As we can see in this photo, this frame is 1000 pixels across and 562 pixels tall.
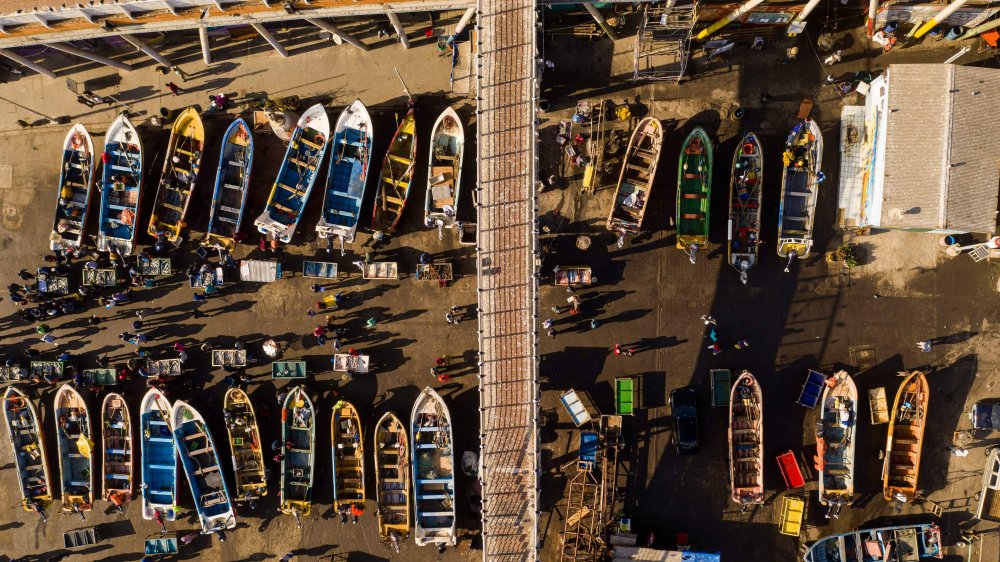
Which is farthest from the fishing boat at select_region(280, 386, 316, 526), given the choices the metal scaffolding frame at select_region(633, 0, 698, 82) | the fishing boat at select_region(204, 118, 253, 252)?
the metal scaffolding frame at select_region(633, 0, 698, 82)

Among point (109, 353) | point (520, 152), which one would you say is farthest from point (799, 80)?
point (109, 353)

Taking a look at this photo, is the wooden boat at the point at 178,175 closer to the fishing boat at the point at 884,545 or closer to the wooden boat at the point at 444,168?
the wooden boat at the point at 444,168

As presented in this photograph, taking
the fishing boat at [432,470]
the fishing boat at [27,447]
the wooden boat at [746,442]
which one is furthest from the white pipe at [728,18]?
the fishing boat at [27,447]

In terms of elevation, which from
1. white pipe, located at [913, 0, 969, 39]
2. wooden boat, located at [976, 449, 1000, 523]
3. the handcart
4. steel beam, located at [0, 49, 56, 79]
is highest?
white pipe, located at [913, 0, 969, 39]

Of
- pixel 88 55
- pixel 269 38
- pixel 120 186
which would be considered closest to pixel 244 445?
pixel 120 186

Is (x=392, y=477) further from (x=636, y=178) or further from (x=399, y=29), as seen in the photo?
(x=399, y=29)

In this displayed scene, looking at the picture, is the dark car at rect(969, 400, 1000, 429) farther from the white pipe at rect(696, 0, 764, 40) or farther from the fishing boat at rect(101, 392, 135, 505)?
the fishing boat at rect(101, 392, 135, 505)

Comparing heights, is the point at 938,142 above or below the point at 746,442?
above
